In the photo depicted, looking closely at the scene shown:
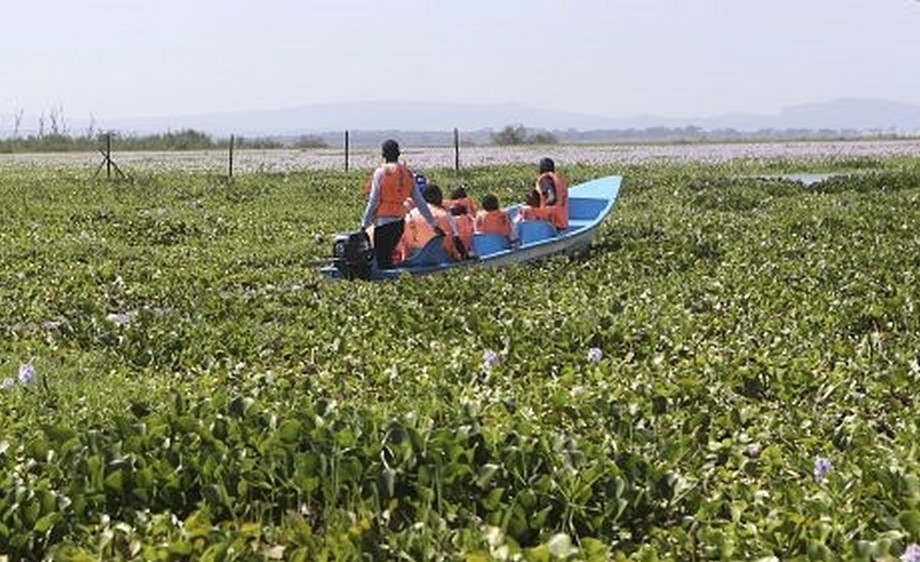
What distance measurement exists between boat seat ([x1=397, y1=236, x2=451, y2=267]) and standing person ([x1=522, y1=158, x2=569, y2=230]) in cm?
251

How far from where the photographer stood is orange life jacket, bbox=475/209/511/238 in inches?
555

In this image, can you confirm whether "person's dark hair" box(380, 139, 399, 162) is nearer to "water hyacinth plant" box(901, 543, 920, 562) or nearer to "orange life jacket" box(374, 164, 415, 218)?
"orange life jacket" box(374, 164, 415, 218)

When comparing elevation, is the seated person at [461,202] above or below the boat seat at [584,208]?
above

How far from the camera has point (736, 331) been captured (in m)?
8.51

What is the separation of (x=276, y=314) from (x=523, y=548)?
244 inches

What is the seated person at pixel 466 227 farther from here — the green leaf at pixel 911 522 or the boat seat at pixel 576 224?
the green leaf at pixel 911 522

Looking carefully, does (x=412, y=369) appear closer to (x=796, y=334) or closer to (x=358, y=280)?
(x=796, y=334)

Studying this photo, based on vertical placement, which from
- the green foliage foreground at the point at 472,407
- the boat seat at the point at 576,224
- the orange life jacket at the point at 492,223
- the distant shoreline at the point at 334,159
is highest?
the distant shoreline at the point at 334,159

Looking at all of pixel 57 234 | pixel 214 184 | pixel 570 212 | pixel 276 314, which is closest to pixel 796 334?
pixel 276 314

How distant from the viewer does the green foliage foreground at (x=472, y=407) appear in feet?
13.6

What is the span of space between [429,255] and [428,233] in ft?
0.84

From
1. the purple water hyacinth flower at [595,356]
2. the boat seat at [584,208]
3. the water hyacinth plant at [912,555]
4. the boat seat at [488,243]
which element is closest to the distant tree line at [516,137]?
the boat seat at [584,208]

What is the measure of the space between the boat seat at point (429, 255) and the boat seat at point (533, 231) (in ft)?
6.70

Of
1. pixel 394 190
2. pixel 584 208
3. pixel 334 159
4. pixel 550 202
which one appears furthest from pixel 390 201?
pixel 334 159
